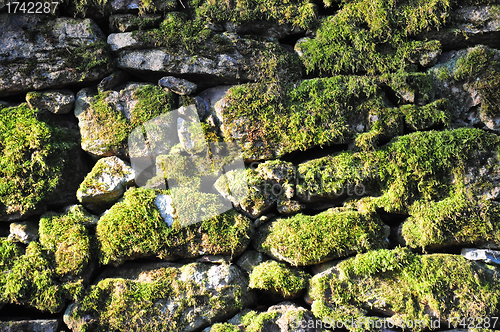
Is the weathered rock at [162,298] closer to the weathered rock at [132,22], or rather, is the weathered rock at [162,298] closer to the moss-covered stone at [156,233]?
the moss-covered stone at [156,233]

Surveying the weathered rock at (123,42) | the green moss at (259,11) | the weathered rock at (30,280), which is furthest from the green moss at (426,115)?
the weathered rock at (30,280)

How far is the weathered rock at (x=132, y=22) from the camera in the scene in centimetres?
385

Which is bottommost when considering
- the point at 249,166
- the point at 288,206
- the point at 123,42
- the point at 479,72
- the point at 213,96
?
the point at 288,206

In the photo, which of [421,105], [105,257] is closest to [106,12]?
[105,257]

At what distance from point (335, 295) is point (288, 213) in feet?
3.00

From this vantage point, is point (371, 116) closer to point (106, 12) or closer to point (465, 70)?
point (465, 70)

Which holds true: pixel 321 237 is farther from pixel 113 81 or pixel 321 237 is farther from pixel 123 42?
pixel 123 42

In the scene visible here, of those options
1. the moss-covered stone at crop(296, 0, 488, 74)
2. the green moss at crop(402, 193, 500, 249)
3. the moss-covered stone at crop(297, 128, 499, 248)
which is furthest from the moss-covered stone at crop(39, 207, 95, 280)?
the green moss at crop(402, 193, 500, 249)

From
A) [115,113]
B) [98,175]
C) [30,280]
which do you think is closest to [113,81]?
[115,113]

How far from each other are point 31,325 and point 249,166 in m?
2.48

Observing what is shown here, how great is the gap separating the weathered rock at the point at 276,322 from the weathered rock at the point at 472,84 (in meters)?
2.80

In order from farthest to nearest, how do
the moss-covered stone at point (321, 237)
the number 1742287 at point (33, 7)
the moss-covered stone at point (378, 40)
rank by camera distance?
the moss-covered stone at point (378, 40)
the number 1742287 at point (33, 7)
the moss-covered stone at point (321, 237)

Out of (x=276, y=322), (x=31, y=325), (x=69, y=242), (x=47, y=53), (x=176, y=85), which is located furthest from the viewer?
(x=176, y=85)

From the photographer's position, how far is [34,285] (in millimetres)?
3105
